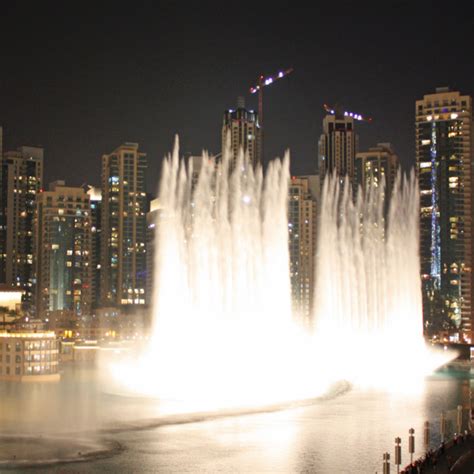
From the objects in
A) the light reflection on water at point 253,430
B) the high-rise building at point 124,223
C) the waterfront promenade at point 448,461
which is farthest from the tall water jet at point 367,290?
the high-rise building at point 124,223

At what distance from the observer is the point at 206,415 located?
26.1 m

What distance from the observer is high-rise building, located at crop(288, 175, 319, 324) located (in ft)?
210

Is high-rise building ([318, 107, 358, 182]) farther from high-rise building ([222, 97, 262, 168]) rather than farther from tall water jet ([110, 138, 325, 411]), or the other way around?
tall water jet ([110, 138, 325, 411])

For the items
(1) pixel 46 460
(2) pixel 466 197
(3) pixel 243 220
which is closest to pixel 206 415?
(1) pixel 46 460

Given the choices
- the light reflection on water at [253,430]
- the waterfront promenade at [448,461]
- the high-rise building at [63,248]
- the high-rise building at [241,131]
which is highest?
the high-rise building at [241,131]

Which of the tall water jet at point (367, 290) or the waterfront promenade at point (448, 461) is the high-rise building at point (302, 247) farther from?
the waterfront promenade at point (448, 461)

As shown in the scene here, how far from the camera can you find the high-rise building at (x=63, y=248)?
7638 cm

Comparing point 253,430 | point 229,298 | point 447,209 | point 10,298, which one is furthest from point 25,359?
point 447,209

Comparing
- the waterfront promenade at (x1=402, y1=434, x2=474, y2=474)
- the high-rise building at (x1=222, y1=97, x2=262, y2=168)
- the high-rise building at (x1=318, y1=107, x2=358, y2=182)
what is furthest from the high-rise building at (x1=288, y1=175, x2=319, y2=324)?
the waterfront promenade at (x1=402, y1=434, x2=474, y2=474)

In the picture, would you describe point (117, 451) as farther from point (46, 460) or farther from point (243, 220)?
point (243, 220)

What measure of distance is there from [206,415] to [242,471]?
7521mm

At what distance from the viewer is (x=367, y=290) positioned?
43875 millimetres

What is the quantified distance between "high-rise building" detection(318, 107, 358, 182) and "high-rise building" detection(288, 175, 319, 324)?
1929 cm

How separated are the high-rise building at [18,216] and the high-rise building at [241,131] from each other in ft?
66.4
